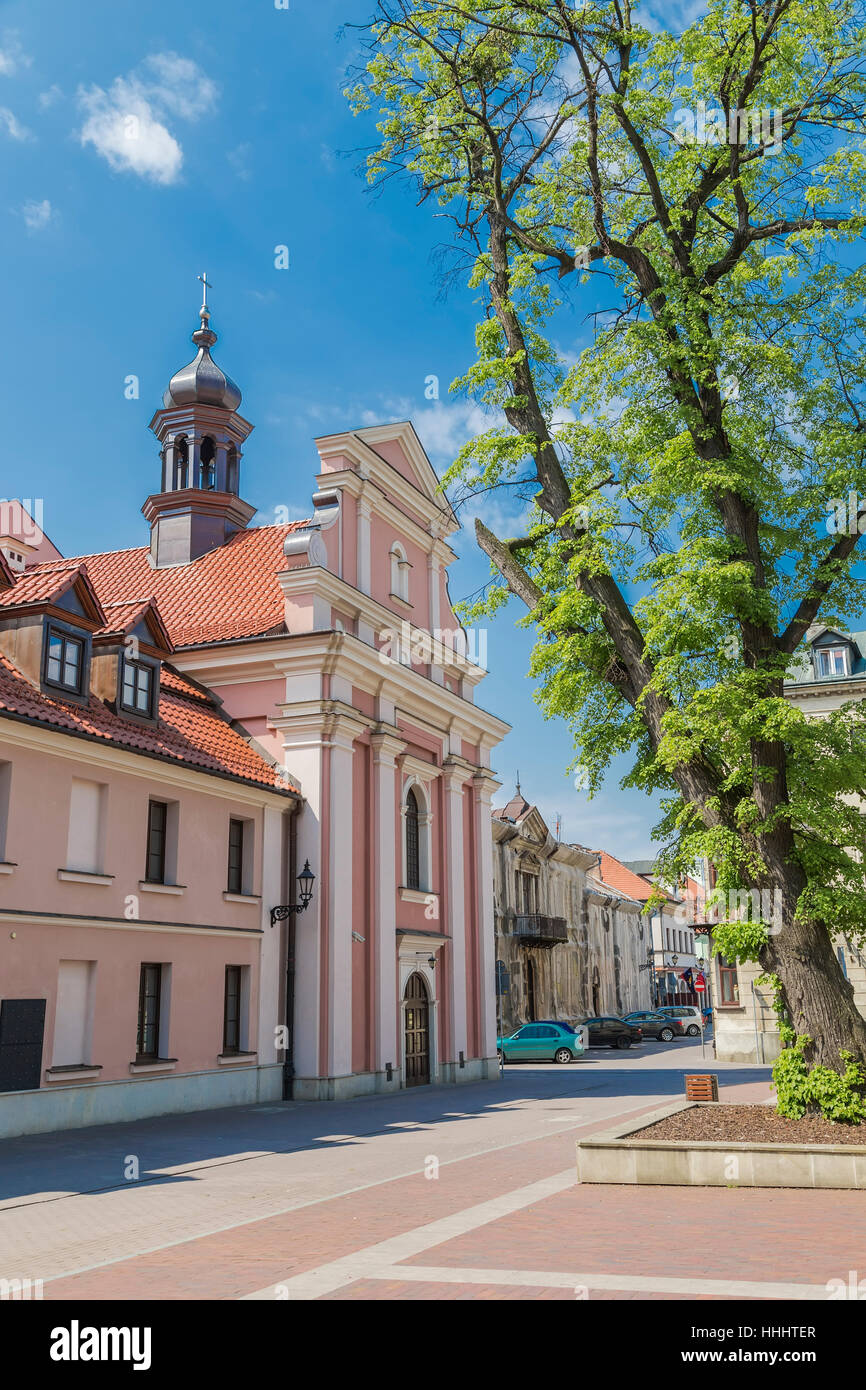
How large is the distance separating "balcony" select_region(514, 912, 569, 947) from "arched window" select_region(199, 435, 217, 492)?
27.3 m

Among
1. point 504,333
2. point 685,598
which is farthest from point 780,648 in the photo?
point 504,333

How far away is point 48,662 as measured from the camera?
18.2 meters

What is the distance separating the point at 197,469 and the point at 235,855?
1281 cm

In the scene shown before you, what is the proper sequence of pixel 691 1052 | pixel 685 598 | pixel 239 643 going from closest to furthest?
pixel 685 598
pixel 239 643
pixel 691 1052

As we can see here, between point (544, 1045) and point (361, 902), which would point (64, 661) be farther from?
point (544, 1045)

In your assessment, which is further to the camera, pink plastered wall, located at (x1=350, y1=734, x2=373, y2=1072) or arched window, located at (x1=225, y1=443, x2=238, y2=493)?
arched window, located at (x1=225, y1=443, x2=238, y2=493)

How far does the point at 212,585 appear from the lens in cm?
2772

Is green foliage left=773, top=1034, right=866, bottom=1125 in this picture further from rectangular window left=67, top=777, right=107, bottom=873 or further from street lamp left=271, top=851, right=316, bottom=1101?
street lamp left=271, top=851, right=316, bottom=1101

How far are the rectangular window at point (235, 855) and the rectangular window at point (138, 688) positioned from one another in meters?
2.97

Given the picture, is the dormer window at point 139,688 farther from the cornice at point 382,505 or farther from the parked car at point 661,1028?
the parked car at point 661,1028

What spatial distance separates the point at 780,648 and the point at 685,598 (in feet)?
6.29

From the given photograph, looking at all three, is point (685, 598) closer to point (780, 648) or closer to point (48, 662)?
point (780, 648)

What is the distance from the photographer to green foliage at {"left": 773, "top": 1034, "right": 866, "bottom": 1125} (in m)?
12.4

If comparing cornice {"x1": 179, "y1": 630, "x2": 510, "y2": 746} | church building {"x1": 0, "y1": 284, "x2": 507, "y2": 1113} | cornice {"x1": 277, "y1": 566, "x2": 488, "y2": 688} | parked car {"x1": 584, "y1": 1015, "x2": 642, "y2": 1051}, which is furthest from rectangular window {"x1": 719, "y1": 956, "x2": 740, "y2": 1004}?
cornice {"x1": 179, "y1": 630, "x2": 510, "y2": 746}
